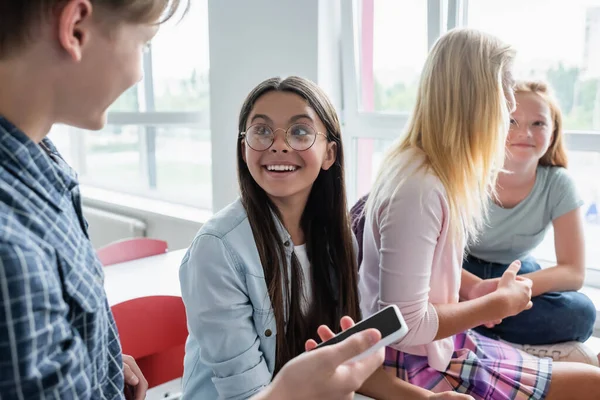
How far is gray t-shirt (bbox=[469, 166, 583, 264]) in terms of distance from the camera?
1.67m

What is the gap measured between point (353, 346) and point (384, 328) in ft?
0.20

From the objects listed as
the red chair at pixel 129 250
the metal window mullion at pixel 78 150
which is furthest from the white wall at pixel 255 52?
the metal window mullion at pixel 78 150

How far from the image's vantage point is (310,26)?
7.35ft

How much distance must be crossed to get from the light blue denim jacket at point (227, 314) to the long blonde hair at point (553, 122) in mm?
1016

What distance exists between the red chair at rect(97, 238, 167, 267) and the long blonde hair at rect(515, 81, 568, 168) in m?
1.42

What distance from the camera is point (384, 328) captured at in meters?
0.72

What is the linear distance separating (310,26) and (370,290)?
1.32 meters

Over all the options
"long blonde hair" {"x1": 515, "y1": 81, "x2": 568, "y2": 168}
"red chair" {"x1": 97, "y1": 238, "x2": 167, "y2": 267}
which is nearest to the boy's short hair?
"long blonde hair" {"x1": 515, "y1": 81, "x2": 568, "y2": 168}

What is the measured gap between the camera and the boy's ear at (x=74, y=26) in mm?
521

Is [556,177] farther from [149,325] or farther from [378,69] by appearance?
[149,325]

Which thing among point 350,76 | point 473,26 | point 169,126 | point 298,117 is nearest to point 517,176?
point 473,26

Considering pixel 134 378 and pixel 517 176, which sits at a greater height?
pixel 517 176

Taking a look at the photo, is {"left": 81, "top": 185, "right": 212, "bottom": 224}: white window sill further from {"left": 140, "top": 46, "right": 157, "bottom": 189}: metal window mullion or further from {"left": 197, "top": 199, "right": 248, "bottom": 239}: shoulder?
{"left": 197, "top": 199, "right": 248, "bottom": 239}: shoulder

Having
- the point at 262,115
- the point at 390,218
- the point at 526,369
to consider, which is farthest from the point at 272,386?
the point at 526,369
